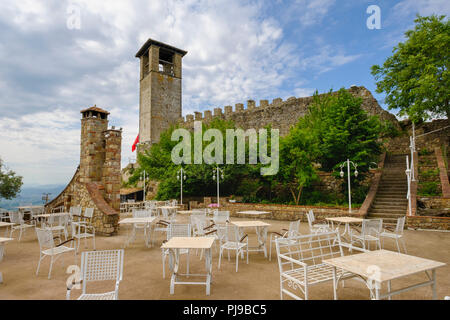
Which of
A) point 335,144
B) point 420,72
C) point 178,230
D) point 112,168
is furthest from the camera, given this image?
point 420,72

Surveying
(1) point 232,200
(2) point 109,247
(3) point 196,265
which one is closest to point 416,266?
(3) point 196,265

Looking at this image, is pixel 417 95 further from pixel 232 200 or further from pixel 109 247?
pixel 109 247

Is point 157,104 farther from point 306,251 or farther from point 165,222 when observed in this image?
point 306,251

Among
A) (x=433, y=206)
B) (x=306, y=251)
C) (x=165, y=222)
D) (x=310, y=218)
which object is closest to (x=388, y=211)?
(x=433, y=206)

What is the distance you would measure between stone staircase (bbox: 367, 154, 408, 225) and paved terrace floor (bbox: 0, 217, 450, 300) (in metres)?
4.53

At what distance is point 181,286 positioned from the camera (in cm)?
413

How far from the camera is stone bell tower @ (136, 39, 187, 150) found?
30.8 meters

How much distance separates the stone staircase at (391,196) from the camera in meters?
11.0

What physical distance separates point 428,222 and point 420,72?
11222 mm

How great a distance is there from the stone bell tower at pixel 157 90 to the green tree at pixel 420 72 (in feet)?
74.0

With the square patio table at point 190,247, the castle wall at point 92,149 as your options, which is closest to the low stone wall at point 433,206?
the square patio table at point 190,247

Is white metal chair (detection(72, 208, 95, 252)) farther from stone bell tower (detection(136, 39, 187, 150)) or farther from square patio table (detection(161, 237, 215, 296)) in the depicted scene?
stone bell tower (detection(136, 39, 187, 150))

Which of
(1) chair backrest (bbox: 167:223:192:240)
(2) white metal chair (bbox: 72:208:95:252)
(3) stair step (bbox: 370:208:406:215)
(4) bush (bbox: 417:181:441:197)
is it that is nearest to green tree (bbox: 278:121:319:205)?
(3) stair step (bbox: 370:208:406:215)

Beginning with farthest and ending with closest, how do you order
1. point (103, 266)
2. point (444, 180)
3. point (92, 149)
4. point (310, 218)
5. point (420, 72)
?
point (420, 72) < point (444, 180) < point (92, 149) < point (310, 218) < point (103, 266)
